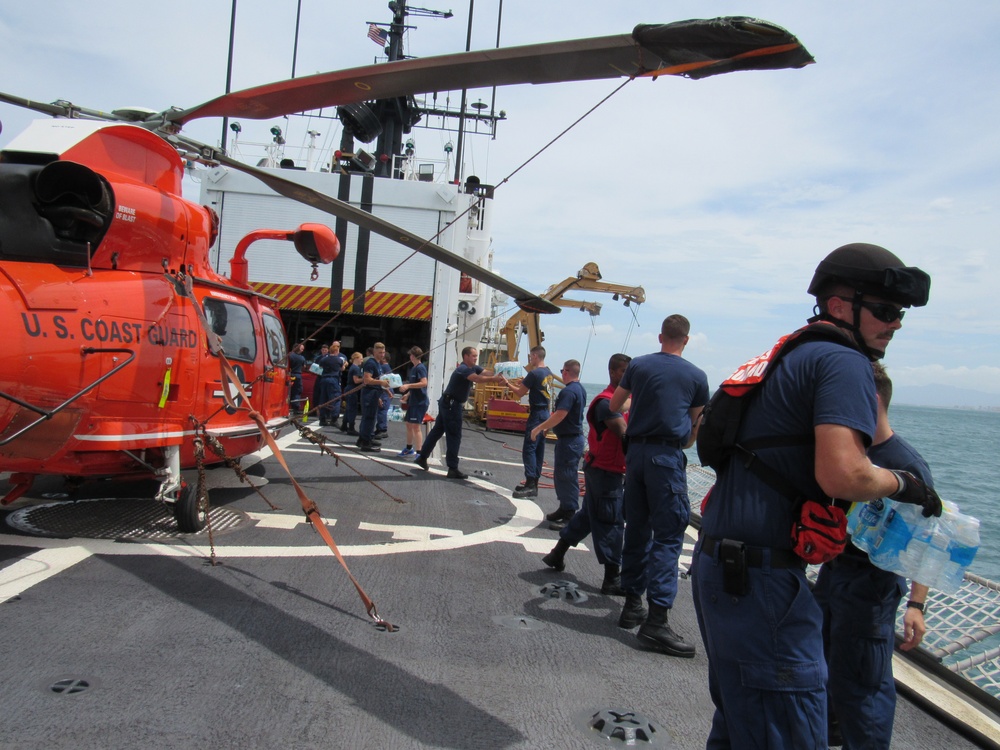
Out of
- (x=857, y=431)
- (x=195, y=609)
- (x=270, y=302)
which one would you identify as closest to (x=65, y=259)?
(x=195, y=609)

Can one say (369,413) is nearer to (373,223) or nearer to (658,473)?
(373,223)

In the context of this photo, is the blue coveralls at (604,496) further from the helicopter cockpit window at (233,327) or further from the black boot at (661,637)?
the helicopter cockpit window at (233,327)

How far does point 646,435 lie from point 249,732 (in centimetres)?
268

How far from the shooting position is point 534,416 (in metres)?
8.54

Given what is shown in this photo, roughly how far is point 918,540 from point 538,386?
599 cm

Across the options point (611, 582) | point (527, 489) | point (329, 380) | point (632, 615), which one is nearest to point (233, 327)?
point (527, 489)

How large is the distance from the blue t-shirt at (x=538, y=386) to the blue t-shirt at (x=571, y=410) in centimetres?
109

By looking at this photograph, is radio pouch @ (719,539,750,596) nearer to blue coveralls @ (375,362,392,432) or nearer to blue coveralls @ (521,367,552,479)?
blue coveralls @ (521,367,552,479)

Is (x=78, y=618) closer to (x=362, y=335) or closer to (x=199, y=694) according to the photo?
(x=199, y=694)

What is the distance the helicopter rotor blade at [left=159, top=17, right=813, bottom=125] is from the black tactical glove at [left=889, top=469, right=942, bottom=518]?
5.03ft

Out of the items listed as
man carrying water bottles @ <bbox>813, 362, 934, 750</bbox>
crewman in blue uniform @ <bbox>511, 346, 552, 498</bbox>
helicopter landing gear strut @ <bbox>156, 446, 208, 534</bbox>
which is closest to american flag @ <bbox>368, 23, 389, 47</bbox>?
crewman in blue uniform @ <bbox>511, 346, 552, 498</bbox>

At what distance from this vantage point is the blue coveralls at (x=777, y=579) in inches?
75.9

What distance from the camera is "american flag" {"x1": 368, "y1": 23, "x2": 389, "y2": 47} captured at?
715 inches

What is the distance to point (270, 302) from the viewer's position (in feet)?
25.8
